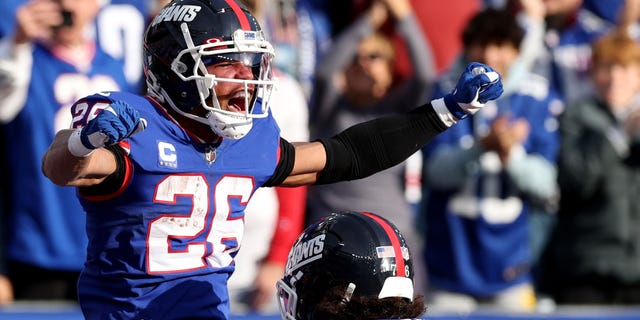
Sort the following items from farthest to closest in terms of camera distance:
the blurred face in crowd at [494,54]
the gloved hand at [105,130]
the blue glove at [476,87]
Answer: the blurred face in crowd at [494,54]
the blue glove at [476,87]
the gloved hand at [105,130]

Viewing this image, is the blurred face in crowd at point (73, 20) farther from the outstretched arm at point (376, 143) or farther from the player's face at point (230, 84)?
the player's face at point (230, 84)

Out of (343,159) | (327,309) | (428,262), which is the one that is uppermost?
(343,159)

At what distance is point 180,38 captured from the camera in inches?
132

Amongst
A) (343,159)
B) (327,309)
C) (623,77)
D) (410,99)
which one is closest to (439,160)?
(410,99)

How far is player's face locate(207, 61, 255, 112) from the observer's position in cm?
334

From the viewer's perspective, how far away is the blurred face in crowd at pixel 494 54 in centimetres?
590

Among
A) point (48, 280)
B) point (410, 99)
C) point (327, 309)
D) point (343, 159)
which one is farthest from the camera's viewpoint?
point (410, 99)

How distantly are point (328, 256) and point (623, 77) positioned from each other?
3725 mm

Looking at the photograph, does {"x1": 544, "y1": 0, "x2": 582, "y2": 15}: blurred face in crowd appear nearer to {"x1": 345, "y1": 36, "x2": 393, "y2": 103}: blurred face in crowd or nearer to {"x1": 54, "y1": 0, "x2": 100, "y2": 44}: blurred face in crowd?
{"x1": 345, "y1": 36, "x2": 393, "y2": 103}: blurred face in crowd

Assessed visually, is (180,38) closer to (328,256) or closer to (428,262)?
(328,256)

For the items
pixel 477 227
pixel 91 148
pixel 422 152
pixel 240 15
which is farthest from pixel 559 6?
pixel 91 148

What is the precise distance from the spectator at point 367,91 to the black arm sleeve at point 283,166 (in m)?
2.30

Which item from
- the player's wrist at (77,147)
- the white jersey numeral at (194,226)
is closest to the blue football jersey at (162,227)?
the white jersey numeral at (194,226)

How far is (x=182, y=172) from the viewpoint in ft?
10.9
